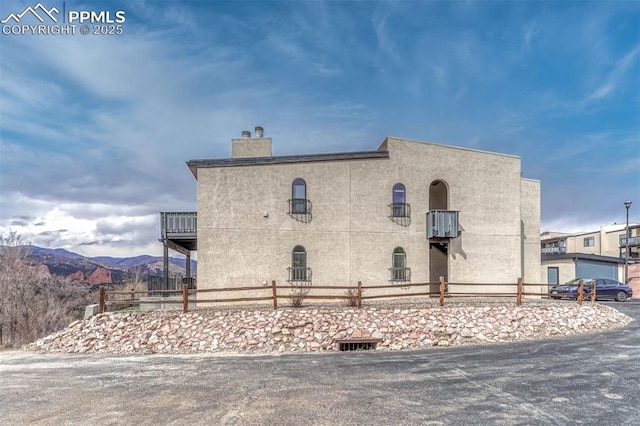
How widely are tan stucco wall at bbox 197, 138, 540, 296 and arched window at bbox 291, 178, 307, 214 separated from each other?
0.78ft

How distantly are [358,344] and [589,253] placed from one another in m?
37.6

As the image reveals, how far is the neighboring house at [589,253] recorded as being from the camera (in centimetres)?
2550

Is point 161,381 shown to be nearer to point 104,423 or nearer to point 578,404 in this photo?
point 104,423

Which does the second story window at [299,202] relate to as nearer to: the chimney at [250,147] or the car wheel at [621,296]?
the chimney at [250,147]

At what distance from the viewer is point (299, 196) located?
1591 centimetres

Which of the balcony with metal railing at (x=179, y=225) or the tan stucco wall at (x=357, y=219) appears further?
the balcony with metal railing at (x=179, y=225)

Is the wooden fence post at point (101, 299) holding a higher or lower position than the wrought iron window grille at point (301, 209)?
lower

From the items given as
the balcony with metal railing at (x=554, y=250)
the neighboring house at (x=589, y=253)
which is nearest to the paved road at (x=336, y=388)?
the neighboring house at (x=589, y=253)

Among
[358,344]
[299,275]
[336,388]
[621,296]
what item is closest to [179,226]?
[299,275]

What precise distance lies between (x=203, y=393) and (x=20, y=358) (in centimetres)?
779

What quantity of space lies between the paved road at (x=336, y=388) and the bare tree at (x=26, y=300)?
681 cm

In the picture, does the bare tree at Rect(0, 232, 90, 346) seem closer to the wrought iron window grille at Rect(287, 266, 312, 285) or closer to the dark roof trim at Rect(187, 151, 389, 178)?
the dark roof trim at Rect(187, 151, 389, 178)

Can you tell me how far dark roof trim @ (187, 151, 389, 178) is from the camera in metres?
15.5

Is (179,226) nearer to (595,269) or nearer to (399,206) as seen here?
(399,206)
